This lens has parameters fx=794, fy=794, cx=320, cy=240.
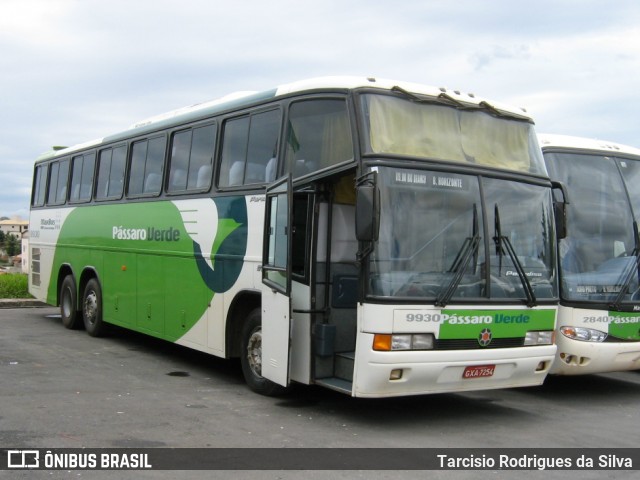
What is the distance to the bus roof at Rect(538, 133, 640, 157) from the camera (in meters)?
10.5

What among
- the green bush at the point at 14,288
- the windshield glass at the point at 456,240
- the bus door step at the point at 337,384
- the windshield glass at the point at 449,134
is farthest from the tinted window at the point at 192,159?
the green bush at the point at 14,288

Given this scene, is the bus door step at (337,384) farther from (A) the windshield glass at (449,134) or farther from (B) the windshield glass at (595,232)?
(B) the windshield glass at (595,232)

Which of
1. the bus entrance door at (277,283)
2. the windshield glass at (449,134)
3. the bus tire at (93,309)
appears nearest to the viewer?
the windshield glass at (449,134)

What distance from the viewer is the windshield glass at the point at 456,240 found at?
24.7 ft

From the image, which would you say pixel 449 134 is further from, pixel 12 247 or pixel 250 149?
pixel 12 247

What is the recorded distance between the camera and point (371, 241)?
734 centimetres

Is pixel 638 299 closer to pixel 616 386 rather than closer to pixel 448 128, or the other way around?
pixel 616 386

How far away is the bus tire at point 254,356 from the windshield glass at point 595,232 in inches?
148

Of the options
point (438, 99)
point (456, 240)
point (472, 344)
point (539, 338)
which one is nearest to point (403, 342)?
point (472, 344)

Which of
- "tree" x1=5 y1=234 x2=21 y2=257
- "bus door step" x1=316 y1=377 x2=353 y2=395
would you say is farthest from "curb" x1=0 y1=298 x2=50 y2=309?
"tree" x1=5 y1=234 x2=21 y2=257

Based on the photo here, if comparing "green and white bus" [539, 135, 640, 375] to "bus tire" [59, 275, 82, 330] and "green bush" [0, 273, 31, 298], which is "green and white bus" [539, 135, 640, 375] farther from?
"green bush" [0, 273, 31, 298]

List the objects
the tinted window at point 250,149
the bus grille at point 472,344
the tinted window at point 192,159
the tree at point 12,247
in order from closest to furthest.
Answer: the bus grille at point 472,344 < the tinted window at point 250,149 < the tinted window at point 192,159 < the tree at point 12,247

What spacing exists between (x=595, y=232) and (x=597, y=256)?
12.8 inches

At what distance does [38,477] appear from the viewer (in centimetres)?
589
